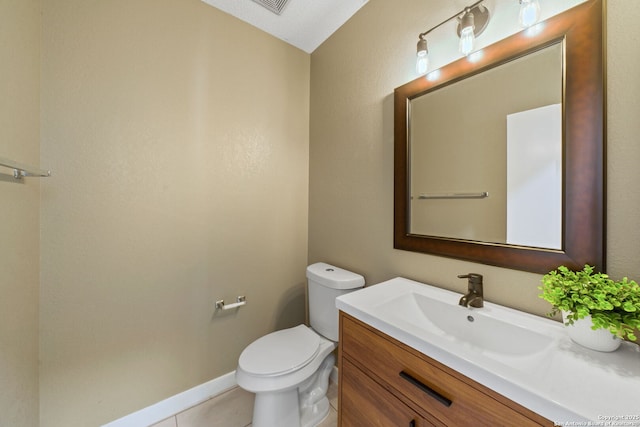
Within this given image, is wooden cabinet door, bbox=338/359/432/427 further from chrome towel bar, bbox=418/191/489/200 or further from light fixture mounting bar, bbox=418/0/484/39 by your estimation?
light fixture mounting bar, bbox=418/0/484/39

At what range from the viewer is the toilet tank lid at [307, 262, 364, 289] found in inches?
A: 54.4

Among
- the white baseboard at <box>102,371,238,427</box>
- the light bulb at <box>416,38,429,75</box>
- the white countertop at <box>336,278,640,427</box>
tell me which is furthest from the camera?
the white baseboard at <box>102,371,238,427</box>

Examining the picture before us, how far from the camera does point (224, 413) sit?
141cm

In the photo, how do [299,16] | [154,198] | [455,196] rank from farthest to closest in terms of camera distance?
1. [299,16]
2. [154,198]
3. [455,196]

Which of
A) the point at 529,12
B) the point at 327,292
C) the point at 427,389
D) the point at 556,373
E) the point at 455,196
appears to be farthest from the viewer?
the point at 327,292

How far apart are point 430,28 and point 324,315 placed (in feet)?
5.35

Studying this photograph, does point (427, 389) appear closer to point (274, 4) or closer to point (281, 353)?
point (281, 353)

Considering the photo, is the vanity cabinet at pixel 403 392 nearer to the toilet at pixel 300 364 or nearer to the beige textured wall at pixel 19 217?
the toilet at pixel 300 364

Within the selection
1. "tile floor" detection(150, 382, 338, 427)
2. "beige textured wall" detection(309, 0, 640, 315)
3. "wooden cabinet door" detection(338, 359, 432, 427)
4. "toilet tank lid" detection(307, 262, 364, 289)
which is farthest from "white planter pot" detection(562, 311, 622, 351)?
"tile floor" detection(150, 382, 338, 427)

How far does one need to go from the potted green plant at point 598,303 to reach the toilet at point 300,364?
2.91 feet

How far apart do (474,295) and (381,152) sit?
847mm

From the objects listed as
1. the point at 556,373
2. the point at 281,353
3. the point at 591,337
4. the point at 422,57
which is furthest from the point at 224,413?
the point at 422,57

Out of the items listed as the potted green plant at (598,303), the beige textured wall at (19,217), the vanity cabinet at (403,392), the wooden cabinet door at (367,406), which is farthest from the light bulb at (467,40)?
the beige textured wall at (19,217)

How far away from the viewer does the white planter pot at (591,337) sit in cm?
62
